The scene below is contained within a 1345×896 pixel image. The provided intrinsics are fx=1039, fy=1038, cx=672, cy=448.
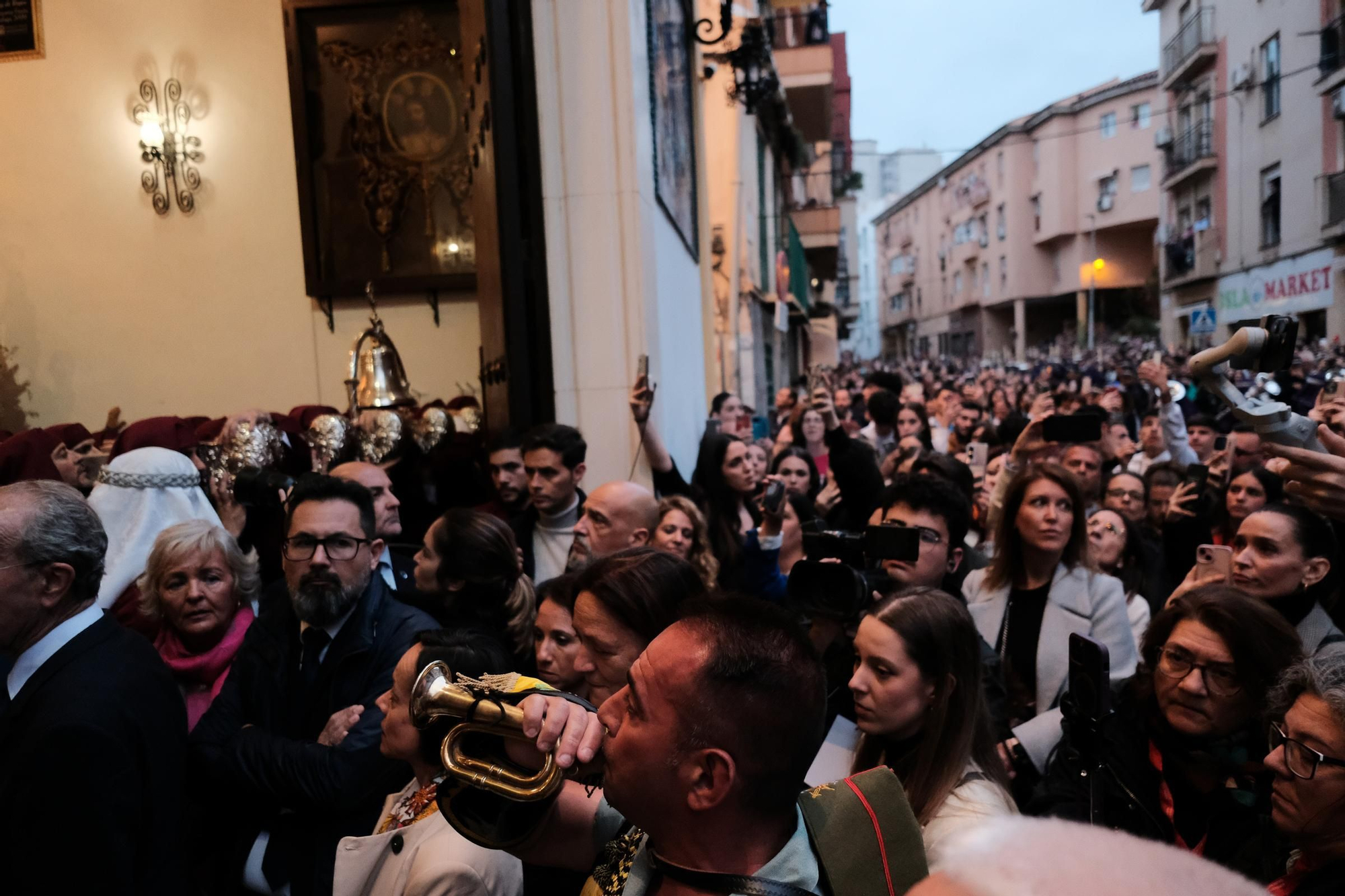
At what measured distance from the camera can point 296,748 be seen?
8.73 feet

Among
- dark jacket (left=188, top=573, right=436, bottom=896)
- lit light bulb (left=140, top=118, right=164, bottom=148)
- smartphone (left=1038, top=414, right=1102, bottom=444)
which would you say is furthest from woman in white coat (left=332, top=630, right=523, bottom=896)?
lit light bulb (left=140, top=118, right=164, bottom=148)

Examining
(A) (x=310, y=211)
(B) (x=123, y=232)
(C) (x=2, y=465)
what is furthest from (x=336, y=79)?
(C) (x=2, y=465)

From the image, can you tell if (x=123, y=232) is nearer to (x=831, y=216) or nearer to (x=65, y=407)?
(x=65, y=407)

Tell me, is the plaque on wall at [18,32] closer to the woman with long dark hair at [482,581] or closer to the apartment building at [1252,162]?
the woman with long dark hair at [482,581]

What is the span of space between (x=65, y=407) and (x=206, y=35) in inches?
121

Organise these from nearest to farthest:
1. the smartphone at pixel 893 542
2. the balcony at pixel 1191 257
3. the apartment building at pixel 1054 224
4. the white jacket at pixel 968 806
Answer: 1. the white jacket at pixel 968 806
2. the smartphone at pixel 893 542
3. the balcony at pixel 1191 257
4. the apartment building at pixel 1054 224

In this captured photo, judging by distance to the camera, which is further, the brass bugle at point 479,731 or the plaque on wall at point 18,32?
the plaque on wall at point 18,32

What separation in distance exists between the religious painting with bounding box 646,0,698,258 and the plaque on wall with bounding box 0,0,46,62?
4.76 m

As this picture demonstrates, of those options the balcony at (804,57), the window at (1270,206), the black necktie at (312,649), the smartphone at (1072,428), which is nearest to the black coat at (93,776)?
the black necktie at (312,649)

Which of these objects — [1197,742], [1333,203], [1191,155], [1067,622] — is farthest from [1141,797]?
[1191,155]

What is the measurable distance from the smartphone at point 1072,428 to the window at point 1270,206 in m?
25.7

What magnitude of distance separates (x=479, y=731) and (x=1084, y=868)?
1.08 m

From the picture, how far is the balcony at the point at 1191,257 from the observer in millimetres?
30078

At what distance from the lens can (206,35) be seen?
7754 millimetres
